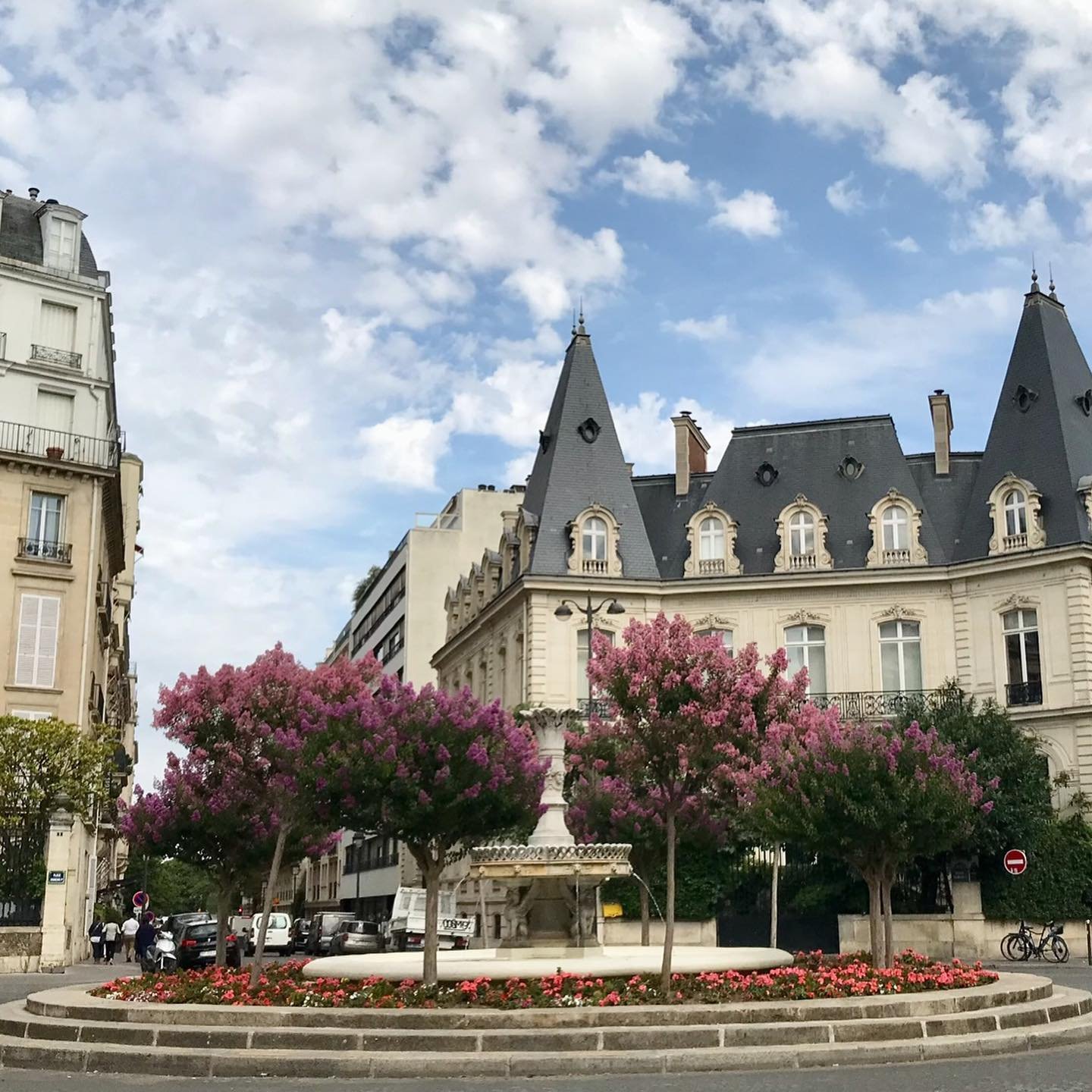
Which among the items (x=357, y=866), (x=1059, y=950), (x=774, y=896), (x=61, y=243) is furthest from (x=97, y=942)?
(x=357, y=866)

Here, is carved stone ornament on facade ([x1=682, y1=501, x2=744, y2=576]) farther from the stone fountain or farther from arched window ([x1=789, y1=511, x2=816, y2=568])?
Answer: the stone fountain

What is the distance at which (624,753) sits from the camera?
62.0ft

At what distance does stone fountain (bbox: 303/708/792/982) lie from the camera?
17.1m

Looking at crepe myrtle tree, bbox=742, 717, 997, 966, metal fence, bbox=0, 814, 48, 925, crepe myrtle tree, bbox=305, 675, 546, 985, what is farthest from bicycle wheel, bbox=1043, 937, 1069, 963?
metal fence, bbox=0, 814, 48, 925

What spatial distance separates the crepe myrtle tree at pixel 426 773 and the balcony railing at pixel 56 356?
27696 mm

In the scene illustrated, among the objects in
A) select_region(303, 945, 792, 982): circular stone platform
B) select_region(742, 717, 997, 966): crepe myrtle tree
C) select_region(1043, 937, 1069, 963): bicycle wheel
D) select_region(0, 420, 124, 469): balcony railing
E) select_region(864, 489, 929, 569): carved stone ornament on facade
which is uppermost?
select_region(0, 420, 124, 469): balcony railing

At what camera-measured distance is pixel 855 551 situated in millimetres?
42406

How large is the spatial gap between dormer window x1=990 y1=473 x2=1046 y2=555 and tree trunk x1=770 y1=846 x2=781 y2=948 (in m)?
11.3

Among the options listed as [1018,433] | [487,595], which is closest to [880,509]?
[1018,433]

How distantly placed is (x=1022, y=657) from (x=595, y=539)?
41.8 ft

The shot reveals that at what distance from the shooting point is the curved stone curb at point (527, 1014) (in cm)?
1377

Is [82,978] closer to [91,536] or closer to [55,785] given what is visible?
[55,785]

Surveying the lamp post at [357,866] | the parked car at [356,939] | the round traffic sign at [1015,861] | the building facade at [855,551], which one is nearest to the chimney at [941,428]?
the building facade at [855,551]

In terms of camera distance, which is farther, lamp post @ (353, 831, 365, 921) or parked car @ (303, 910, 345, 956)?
lamp post @ (353, 831, 365, 921)
